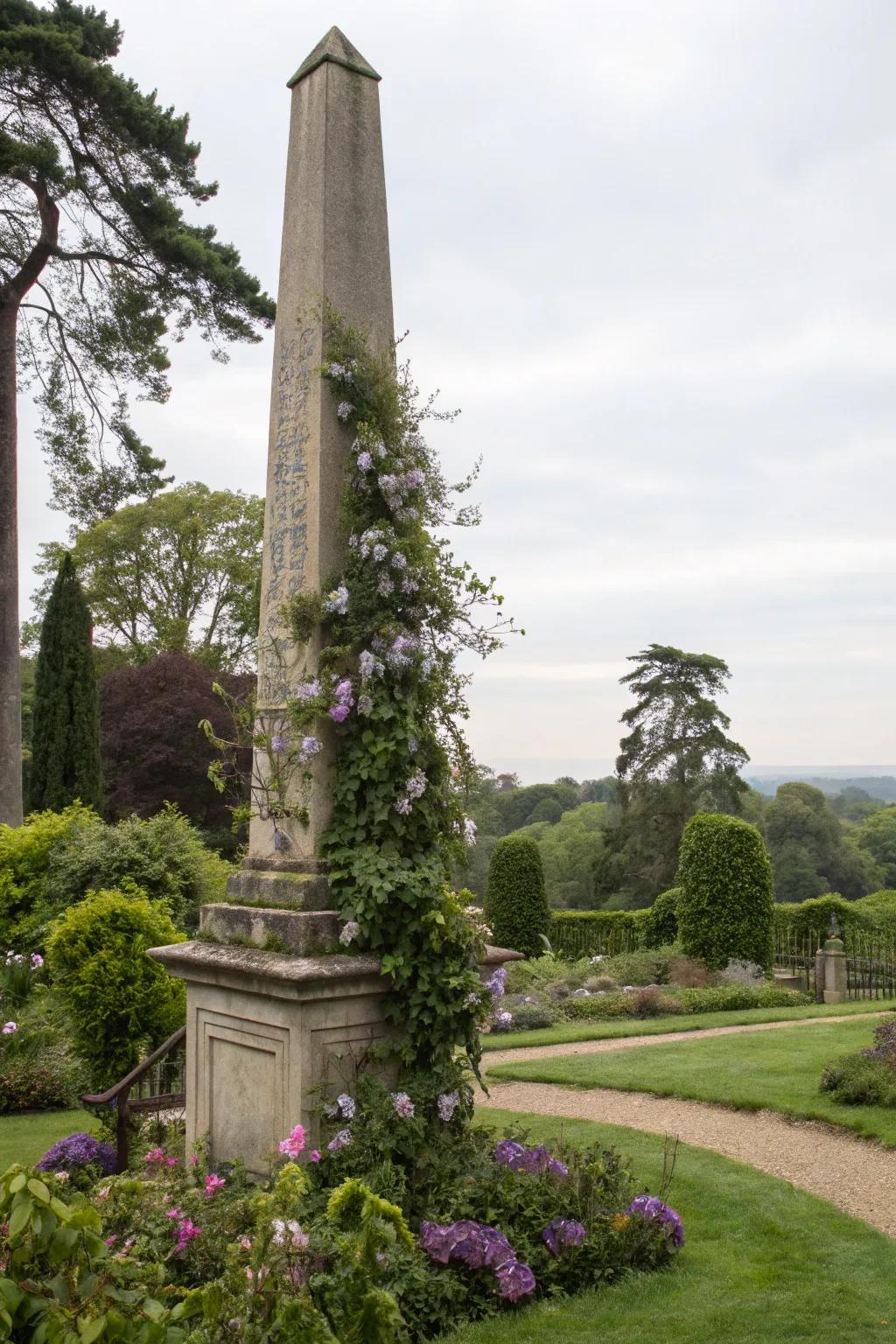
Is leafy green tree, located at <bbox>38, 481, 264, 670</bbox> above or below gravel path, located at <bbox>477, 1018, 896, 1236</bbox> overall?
above

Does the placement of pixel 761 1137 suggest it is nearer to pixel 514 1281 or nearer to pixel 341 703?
pixel 514 1281

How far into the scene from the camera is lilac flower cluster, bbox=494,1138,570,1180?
17.0 feet

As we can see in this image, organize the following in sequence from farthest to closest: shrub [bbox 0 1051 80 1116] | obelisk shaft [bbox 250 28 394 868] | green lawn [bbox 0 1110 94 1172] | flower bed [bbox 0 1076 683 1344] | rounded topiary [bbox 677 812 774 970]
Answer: rounded topiary [bbox 677 812 774 970] < shrub [bbox 0 1051 80 1116] < green lawn [bbox 0 1110 94 1172] < obelisk shaft [bbox 250 28 394 868] < flower bed [bbox 0 1076 683 1344]

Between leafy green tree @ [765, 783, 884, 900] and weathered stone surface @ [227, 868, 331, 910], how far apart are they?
33.0 m

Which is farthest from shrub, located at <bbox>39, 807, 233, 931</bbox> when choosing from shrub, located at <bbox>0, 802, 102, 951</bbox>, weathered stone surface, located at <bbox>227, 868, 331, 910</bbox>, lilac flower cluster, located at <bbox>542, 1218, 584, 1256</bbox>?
lilac flower cluster, located at <bbox>542, 1218, 584, 1256</bbox>

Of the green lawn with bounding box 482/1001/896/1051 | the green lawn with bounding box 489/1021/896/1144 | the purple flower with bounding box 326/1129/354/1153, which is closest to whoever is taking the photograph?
the purple flower with bounding box 326/1129/354/1153

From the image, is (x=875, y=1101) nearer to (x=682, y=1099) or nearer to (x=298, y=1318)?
(x=682, y=1099)

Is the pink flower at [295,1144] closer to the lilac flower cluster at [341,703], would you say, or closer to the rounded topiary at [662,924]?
the lilac flower cluster at [341,703]

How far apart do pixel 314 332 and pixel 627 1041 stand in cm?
925

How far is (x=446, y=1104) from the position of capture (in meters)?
5.02

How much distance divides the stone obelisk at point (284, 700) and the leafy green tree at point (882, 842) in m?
37.1

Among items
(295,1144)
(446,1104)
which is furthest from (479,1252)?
(295,1144)

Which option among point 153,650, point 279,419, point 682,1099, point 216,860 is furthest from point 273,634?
point 153,650

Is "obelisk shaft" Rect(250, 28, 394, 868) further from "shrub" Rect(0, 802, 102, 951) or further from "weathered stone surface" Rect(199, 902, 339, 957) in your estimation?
"shrub" Rect(0, 802, 102, 951)
